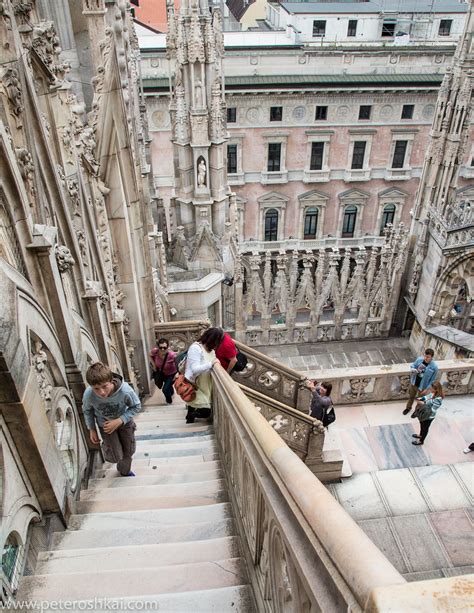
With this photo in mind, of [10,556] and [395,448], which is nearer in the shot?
[10,556]

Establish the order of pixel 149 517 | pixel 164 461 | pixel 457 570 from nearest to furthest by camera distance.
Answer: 1. pixel 149 517
2. pixel 164 461
3. pixel 457 570

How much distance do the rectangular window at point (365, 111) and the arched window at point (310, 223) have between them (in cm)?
538

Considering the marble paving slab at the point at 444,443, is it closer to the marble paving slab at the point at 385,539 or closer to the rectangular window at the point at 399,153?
the marble paving slab at the point at 385,539

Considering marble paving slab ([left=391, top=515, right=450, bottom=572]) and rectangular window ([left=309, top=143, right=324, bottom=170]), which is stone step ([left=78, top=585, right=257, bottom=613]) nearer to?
marble paving slab ([left=391, top=515, right=450, bottom=572])

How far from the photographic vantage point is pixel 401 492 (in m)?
6.15

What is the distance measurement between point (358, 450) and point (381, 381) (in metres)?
1.78

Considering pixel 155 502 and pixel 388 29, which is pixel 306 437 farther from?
pixel 388 29

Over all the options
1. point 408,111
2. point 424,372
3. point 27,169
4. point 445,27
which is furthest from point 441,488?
point 445,27

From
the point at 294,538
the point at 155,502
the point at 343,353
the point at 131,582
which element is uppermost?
the point at 294,538

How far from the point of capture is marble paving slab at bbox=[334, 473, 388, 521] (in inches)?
231

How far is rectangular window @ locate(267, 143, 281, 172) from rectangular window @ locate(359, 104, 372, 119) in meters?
4.55

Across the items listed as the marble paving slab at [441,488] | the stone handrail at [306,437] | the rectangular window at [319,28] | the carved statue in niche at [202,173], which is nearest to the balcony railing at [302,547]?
the stone handrail at [306,437]

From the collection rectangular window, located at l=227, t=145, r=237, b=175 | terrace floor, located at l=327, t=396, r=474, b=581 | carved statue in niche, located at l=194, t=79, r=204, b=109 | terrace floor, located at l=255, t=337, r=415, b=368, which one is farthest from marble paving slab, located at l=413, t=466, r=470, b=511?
rectangular window, located at l=227, t=145, r=237, b=175

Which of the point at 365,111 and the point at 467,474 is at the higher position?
the point at 365,111
